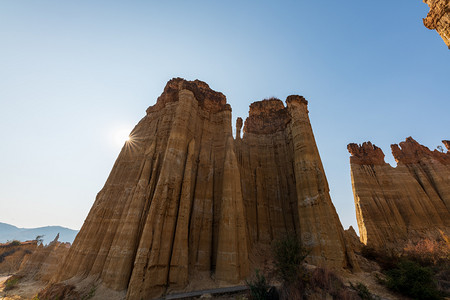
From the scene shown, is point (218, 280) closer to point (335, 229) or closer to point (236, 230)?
point (236, 230)

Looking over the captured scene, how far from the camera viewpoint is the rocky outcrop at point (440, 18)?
32.6 feet

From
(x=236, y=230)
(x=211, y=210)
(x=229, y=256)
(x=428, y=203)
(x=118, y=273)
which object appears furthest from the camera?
(x=428, y=203)

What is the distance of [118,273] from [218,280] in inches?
280

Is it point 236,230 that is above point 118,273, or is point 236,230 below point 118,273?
above

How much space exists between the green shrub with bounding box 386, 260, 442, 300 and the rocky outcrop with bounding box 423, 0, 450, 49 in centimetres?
1284

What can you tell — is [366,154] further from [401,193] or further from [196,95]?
[196,95]

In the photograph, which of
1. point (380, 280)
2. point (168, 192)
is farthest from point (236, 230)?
point (380, 280)

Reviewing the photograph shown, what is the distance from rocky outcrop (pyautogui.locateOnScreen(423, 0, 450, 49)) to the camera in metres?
9.92

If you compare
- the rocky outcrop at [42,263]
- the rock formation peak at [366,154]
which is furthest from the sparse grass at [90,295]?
the rock formation peak at [366,154]

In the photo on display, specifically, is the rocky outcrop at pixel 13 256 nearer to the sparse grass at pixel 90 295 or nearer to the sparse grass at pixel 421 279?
the sparse grass at pixel 90 295

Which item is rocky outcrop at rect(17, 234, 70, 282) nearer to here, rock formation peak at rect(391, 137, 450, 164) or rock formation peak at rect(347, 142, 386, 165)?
rock formation peak at rect(347, 142, 386, 165)

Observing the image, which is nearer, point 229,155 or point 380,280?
point 380,280

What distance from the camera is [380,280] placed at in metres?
13.4

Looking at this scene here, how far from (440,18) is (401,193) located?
3507 cm
